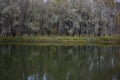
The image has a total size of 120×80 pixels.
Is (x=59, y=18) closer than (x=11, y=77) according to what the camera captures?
No

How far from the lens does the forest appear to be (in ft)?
139

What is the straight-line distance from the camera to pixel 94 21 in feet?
156

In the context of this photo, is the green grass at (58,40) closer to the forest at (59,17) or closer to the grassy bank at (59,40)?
the grassy bank at (59,40)

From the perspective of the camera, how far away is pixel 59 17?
4594 cm

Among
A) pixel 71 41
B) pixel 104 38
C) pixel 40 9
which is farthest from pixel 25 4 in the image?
pixel 104 38

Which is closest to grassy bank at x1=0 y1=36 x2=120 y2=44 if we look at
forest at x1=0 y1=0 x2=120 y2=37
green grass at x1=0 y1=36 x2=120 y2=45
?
green grass at x1=0 y1=36 x2=120 y2=45

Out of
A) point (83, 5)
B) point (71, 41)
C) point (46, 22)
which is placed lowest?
point (71, 41)

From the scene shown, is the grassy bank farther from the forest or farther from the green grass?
the forest

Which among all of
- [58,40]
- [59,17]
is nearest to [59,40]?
[58,40]

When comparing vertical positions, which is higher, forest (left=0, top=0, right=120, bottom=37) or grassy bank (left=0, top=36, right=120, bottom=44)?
forest (left=0, top=0, right=120, bottom=37)

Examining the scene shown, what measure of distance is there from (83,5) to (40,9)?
29.6 ft

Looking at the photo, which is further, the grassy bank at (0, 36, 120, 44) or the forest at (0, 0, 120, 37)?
the forest at (0, 0, 120, 37)

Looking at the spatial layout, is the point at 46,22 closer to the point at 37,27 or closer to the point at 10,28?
the point at 37,27

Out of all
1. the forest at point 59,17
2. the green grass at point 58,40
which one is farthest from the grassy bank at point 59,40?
the forest at point 59,17
